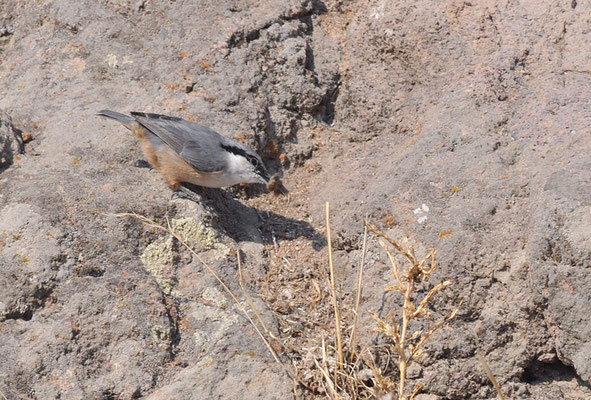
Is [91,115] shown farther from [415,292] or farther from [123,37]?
[415,292]

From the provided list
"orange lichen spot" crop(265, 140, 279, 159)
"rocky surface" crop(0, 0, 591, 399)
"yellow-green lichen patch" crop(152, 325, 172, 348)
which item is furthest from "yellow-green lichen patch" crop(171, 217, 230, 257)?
"orange lichen spot" crop(265, 140, 279, 159)

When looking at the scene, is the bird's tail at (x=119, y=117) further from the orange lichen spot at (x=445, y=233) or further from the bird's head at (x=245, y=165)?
the orange lichen spot at (x=445, y=233)

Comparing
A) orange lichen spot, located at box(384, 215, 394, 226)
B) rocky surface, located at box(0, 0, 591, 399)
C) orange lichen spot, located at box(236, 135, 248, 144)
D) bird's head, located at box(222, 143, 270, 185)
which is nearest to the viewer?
rocky surface, located at box(0, 0, 591, 399)

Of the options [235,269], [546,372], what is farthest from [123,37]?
[546,372]

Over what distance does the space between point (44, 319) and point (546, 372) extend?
9.65 ft

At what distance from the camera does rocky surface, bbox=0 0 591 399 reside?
3773mm

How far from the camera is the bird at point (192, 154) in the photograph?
4781mm

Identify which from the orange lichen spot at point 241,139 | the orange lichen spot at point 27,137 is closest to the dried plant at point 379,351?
→ the orange lichen spot at point 241,139

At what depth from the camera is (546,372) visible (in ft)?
13.0

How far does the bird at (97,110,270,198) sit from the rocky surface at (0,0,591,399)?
0.54 feet

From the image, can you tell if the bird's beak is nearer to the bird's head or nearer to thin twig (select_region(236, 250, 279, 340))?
the bird's head

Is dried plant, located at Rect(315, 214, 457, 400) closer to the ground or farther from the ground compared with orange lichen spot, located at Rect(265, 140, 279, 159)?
closer to the ground

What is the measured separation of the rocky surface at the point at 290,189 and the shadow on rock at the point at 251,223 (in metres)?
0.02

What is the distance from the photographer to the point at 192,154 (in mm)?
4812
